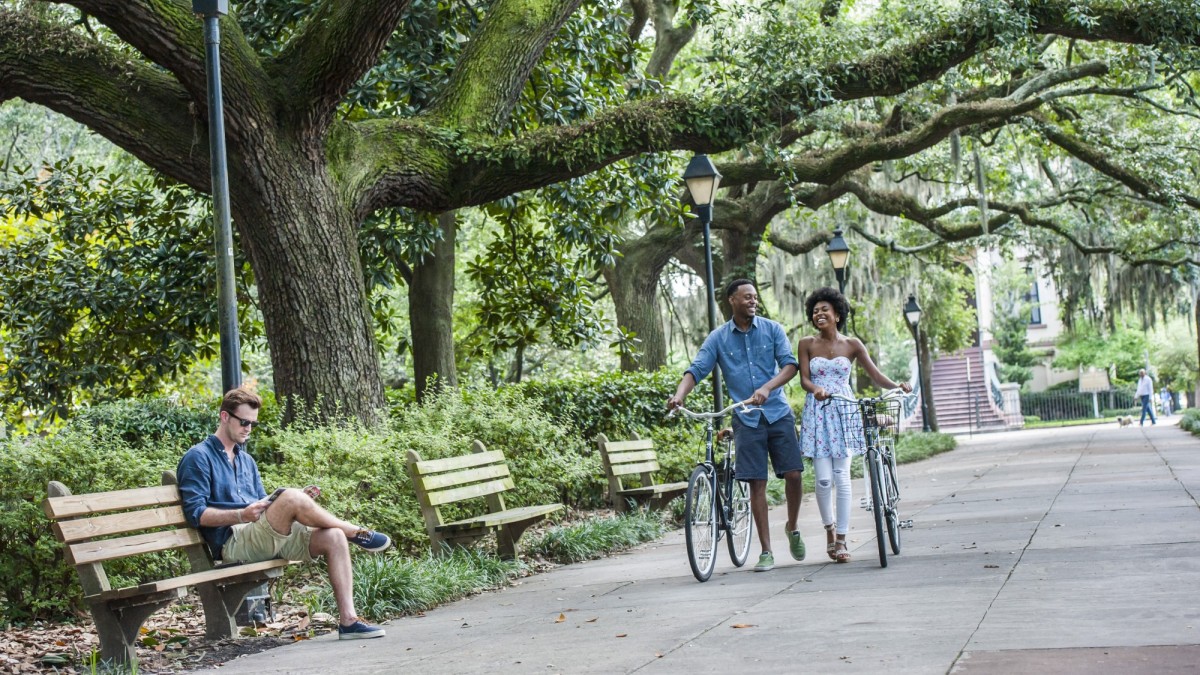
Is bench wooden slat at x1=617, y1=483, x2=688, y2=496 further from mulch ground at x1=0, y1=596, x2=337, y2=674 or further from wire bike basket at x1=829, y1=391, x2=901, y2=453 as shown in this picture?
mulch ground at x1=0, y1=596, x2=337, y2=674

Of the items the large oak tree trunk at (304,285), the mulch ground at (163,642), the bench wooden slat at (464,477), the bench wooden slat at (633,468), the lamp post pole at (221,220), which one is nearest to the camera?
the mulch ground at (163,642)

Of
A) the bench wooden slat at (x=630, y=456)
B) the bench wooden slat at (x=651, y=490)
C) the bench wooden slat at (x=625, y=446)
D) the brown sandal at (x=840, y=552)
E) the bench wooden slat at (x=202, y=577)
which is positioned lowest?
the brown sandal at (x=840, y=552)

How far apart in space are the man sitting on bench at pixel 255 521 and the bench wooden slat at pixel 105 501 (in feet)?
0.32

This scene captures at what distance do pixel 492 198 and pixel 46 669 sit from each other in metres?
7.59

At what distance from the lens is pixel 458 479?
987 centimetres

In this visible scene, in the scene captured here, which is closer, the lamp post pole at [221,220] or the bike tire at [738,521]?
the lamp post pole at [221,220]

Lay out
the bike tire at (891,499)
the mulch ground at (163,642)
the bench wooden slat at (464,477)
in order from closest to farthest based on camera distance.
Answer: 1. the mulch ground at (163,642)
2. the bike tire at (891,499)
3. the bench wooden slat at (464,477)

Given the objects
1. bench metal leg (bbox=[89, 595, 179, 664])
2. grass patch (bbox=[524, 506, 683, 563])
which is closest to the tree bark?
grass patch (bbox=[524, 506, 683, 563])

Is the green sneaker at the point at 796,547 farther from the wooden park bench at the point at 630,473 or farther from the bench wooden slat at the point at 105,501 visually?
the bench wooden slat at the point at 105,501

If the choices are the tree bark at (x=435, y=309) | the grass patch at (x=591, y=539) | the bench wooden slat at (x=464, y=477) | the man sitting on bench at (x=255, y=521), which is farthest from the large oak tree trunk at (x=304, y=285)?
the tree bark at (x=435, y=309)

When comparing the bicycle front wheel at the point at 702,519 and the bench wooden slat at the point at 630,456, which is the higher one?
the bench wooden slat at the point at 630,456

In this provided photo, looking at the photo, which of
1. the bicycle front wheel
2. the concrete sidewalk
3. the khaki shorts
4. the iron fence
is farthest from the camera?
the iron fence

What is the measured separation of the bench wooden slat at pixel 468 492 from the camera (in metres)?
9.53

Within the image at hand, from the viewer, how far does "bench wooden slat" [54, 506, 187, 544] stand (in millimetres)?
6309
